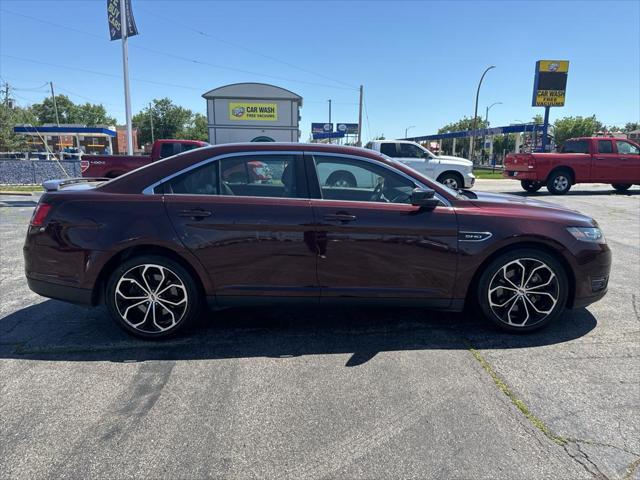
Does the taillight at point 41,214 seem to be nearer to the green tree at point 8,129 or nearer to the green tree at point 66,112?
the green tree at point 8,129

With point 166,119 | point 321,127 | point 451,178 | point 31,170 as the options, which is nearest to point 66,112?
point 166,119

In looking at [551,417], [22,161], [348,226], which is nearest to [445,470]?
[551,417]

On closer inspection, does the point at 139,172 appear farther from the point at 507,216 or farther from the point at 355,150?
the point at 507,216

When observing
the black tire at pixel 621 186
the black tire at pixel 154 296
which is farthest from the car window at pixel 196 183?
the black tire at pixel 621 186

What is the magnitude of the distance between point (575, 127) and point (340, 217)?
78081mm

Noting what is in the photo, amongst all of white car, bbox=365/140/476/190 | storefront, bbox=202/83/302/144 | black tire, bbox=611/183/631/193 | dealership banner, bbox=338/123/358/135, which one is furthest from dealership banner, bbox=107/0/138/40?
dealership banner, bbox=338/123/358/135

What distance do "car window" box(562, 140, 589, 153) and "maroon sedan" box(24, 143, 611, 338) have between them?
1410 cm

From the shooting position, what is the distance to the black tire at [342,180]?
359cm

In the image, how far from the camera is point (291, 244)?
11.2ft

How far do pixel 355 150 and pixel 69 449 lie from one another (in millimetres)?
2933

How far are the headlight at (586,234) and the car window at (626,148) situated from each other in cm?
1460

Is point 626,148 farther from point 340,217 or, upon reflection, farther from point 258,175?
point 258,175

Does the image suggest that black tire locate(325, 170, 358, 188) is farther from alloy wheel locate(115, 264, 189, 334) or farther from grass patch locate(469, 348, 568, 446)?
grass patch locate(469, 348, 568, 446)

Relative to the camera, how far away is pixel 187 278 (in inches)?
136
